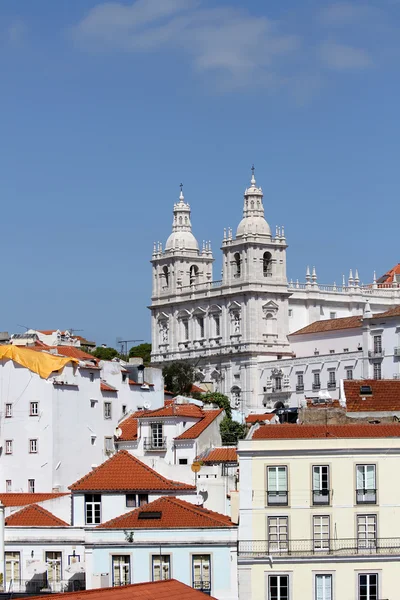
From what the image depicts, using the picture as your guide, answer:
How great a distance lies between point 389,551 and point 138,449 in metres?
23.5

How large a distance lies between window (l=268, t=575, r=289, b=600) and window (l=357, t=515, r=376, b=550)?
2969 mm

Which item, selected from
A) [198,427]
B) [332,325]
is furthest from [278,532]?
[332,325]

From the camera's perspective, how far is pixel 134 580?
57188 millimetres

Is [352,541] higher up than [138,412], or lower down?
lower down

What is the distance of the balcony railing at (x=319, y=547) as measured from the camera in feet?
188

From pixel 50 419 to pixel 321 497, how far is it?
27395 mm

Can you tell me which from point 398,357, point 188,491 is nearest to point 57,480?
point 188,491

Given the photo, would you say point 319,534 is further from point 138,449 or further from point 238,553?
point 138,449

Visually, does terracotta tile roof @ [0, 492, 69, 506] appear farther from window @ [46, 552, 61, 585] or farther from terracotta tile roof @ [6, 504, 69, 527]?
window @ [46, 552, 61, 585]

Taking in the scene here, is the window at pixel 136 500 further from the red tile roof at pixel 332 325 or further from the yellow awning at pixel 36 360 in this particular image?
the red tile roof at pixel 332 325

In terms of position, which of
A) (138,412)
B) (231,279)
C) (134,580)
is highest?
(231,279)

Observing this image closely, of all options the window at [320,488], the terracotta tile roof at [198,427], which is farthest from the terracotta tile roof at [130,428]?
the window at [320,488]

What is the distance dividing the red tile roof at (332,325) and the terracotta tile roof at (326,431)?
94.7 m

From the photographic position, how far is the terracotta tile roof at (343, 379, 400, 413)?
2628 inches
